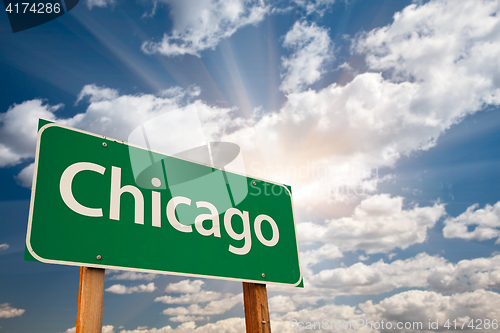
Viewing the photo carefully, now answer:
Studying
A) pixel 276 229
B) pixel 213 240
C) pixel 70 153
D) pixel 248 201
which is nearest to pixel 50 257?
pixel 70 153

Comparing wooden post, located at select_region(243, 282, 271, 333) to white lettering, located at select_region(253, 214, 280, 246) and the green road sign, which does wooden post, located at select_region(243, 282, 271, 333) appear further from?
white lettering, located at select_region(253, 214, 280, 246)

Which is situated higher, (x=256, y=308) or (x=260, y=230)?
(x=260, y=230)

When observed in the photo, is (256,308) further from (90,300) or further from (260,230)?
(90,300)

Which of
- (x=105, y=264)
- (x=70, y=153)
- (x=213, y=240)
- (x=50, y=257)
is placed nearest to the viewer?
(x=50, y=257)

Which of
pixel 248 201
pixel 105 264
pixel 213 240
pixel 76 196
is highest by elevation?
pixel 248 201

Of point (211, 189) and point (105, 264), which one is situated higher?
point (211, 189)

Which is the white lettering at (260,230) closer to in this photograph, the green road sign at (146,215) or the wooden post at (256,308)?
A: the green road sign at (146,215)

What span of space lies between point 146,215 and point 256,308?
1385 millimetres

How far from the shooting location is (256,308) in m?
3.24

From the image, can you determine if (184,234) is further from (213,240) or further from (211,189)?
(211,189)

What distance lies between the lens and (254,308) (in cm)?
324

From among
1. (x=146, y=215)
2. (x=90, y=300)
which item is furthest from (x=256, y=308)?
(x=90, y=300)

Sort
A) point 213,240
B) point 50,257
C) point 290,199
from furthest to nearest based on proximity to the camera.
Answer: point 290,199
point 213,240
point 50,257

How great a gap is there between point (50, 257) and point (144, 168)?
0.96 m
